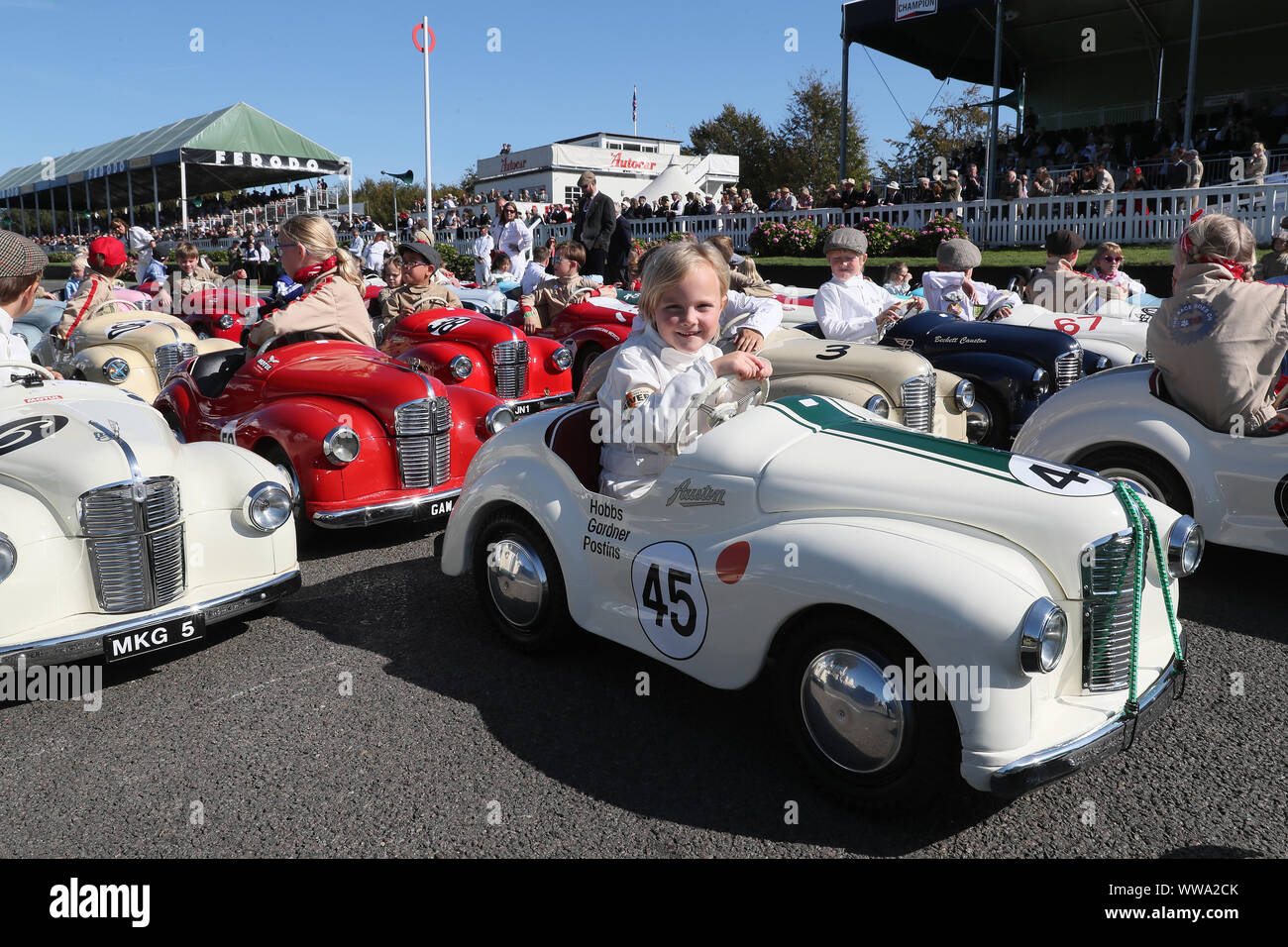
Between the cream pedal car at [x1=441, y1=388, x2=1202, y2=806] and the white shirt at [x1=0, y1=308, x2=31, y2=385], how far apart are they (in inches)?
117

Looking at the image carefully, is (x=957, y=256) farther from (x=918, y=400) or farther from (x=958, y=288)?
(x=918, y=400)

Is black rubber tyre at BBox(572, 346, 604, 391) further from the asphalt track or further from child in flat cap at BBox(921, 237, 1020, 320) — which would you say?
the asphalt track

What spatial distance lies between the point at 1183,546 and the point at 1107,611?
0.48 metres

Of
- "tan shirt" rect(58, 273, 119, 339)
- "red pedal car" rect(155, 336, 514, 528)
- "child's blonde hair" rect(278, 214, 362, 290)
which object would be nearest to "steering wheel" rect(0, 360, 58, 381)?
"red pedal car" rect(155, 336, 514, 528)

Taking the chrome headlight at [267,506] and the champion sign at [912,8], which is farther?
the champion sign at [912,8]

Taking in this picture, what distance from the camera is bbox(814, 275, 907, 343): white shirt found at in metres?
7.66

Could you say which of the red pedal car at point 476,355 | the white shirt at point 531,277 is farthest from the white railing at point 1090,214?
the red pedal car at point 476,355

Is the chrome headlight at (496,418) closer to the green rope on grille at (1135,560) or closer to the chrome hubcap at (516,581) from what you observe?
the chrome hubcap at (516,581)

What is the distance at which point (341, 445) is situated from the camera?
5.70m

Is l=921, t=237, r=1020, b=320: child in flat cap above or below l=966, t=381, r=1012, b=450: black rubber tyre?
above

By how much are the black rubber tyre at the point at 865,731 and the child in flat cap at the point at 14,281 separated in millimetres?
3855

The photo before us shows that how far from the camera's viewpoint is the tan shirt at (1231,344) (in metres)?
4.77
